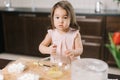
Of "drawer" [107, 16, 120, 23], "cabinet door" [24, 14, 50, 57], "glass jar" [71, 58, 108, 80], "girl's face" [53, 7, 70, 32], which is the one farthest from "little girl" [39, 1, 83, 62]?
"cabinet door" [24, 14, 50, 57]

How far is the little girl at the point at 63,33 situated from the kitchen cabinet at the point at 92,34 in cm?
138

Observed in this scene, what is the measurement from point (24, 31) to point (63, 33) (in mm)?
1965

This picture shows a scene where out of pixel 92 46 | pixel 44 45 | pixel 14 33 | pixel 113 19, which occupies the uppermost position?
pixel 113 19

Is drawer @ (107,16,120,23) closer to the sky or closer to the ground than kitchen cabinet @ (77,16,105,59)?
closer to the sky

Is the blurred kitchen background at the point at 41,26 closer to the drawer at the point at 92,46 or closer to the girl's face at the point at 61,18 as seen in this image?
the drawer at the point at 92,46

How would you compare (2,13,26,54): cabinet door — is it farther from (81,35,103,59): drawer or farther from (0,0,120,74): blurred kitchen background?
(81,35,103,59): drawer

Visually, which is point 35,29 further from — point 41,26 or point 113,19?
point 113,19

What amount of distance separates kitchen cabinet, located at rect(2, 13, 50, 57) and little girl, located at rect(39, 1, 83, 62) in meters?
1.62

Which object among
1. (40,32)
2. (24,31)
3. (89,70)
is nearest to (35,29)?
(40,32)

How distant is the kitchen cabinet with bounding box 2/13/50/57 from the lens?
10.8ft

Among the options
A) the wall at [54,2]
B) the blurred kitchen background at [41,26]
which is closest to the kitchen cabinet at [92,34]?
the blurred kitchen background at [41,26]

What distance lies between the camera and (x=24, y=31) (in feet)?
11.4

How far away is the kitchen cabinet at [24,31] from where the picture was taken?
10.8ft

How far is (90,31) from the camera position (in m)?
3.01
